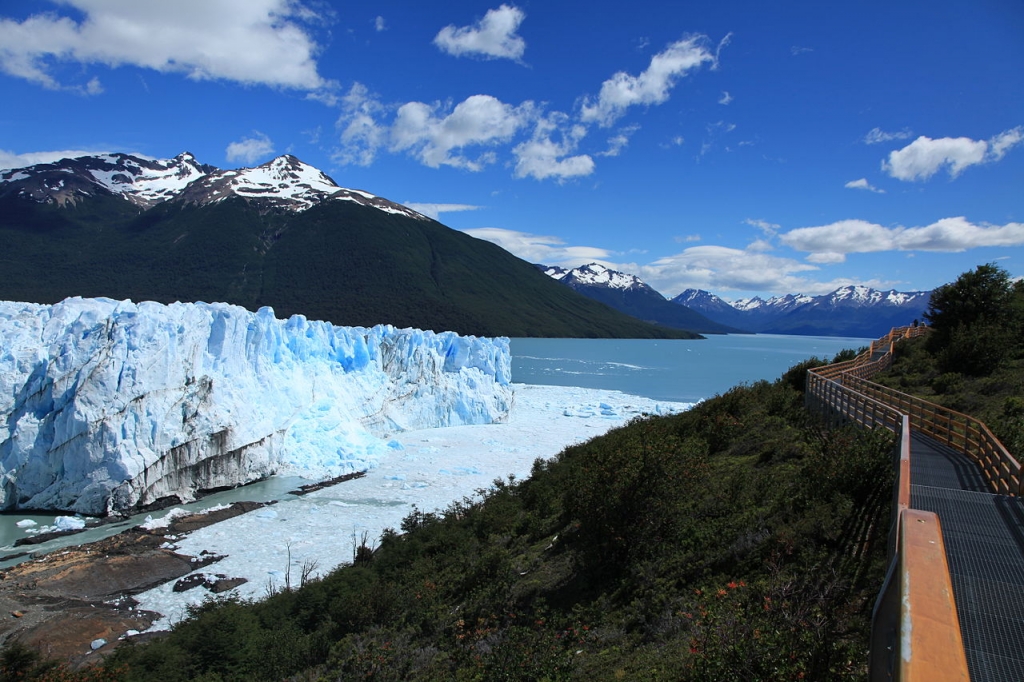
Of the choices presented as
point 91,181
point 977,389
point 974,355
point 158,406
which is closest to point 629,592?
point 977,389

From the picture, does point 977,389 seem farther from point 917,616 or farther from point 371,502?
point 371,502

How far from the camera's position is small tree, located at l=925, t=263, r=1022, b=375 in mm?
15898

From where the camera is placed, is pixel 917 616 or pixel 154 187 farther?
pixel 154 187

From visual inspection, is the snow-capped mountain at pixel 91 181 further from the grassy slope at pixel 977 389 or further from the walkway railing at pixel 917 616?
the walkway railing at pixel 917 616

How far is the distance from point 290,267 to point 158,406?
138872 mm

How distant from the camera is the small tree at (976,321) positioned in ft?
52.2

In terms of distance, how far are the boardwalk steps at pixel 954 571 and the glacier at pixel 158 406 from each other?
65.7ft

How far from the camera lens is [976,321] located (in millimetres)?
18469

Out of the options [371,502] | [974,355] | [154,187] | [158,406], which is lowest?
[371,502]

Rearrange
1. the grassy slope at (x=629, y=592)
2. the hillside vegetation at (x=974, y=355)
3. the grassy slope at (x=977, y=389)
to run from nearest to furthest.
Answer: the grassy slope at (x=629, y=592), the grassy slope at (x=977, y=389), the hillside vegetation at (x=974, y=355)

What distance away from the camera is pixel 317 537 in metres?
15.9

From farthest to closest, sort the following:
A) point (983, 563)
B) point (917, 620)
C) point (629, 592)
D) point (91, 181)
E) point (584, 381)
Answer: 1. point (91, 181)
2. point (584, 381)
3. point (629, 592)
4. point (983, 563)
5. point (917, 620)

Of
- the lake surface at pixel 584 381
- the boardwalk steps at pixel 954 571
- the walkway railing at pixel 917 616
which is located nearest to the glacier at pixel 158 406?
the lake surface at pixel 584 381

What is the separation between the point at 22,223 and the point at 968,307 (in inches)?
7180
